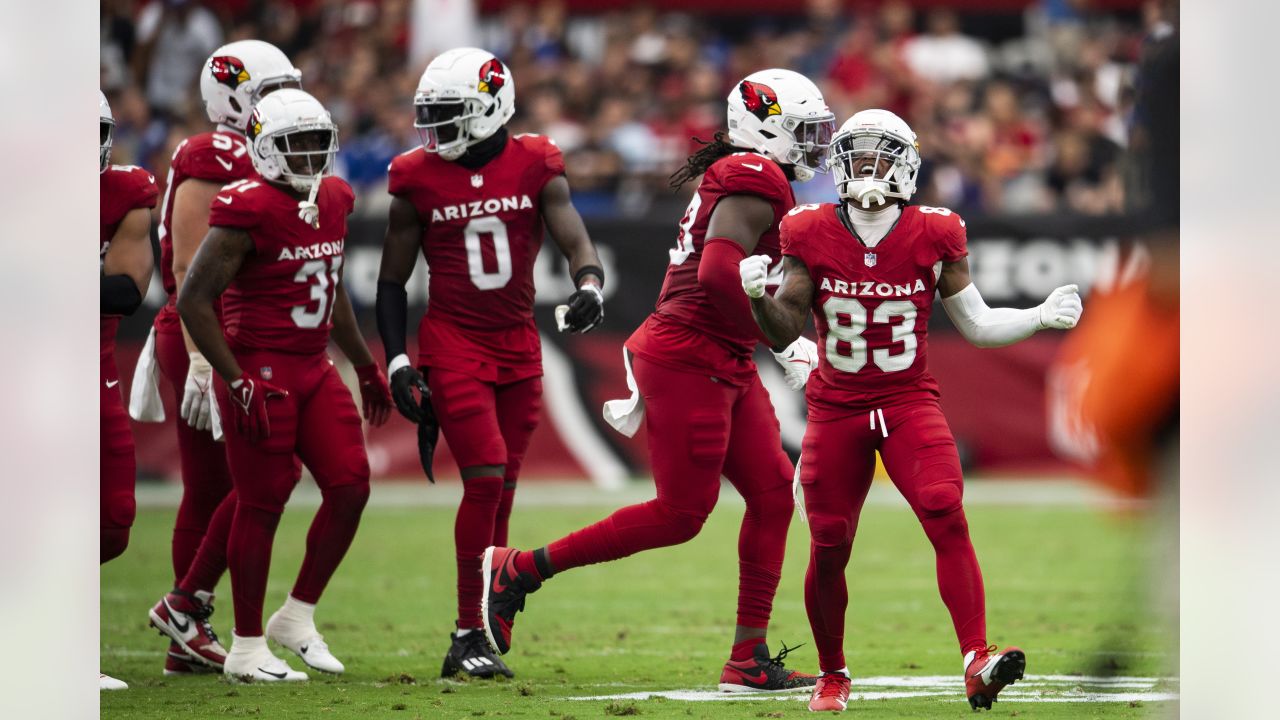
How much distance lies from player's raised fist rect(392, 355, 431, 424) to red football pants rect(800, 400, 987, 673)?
1.43 metres

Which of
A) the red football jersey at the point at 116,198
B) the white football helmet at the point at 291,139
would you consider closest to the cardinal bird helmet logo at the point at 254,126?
the white football helmet at the point at 291,139

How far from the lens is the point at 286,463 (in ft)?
18.6

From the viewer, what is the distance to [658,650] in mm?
6328

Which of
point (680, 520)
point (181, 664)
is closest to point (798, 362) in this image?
point (680, 520)

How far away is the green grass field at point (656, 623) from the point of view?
5043mm

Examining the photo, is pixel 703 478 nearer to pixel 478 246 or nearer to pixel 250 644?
Answer: pixel 478 246

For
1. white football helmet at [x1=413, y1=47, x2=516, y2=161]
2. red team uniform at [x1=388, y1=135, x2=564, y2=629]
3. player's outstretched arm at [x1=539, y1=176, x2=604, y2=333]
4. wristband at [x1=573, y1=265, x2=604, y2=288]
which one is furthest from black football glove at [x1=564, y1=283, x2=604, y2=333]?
white football helmet at [x1=413, y1=47, x2=516, y2=161]

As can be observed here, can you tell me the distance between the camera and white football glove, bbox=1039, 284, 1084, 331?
4598 mm

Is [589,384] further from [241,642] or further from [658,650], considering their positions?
[241,642]

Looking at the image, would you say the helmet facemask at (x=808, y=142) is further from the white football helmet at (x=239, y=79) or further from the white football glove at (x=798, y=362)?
the white football helmet at (x=239, y=79)

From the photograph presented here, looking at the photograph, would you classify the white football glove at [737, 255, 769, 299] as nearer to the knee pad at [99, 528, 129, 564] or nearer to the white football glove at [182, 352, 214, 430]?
the white football glove at [182, 352, 214, 430]
